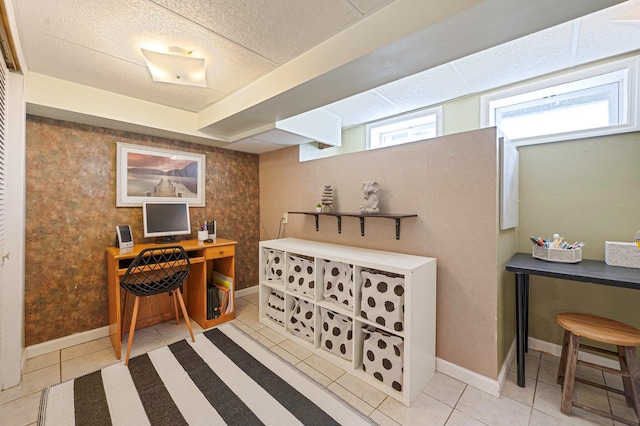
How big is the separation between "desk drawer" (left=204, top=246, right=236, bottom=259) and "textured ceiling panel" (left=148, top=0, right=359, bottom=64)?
1950mm

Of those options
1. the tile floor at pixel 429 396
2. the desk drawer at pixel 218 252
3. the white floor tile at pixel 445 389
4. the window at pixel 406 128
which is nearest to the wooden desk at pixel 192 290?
the desk drawer at pixel 218 252

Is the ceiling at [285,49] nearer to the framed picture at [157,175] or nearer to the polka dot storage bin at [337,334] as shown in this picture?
the framed picture at [157,175]

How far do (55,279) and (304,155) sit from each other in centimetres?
272

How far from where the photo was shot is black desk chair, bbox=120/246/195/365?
218cm

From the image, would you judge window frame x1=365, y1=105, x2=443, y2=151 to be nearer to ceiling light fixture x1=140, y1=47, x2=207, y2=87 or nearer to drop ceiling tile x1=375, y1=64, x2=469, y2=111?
drop ceiling tile x1=375, y1=64, x2=469, y2=111

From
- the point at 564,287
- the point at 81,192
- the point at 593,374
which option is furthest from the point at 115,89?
the point at 593,374

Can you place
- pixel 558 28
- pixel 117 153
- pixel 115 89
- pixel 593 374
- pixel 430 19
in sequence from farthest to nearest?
pixel 117 153, pixel 115 89, pixel 593 374, pixel 558 28, pixel 430 19

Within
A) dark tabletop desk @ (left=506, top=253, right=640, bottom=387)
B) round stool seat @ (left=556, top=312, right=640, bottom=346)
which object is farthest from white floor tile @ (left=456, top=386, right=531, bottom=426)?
round stool seat @ (left=556, top=312, right=640, bottom=346)

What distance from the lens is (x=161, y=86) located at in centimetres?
223

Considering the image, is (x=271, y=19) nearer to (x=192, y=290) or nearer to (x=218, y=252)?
(x=218, y=252)

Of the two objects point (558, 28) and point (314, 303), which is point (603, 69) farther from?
point (314, 303)

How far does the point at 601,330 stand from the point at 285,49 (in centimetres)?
263

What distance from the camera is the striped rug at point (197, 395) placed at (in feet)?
5.22

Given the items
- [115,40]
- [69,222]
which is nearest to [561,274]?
[115,40]
